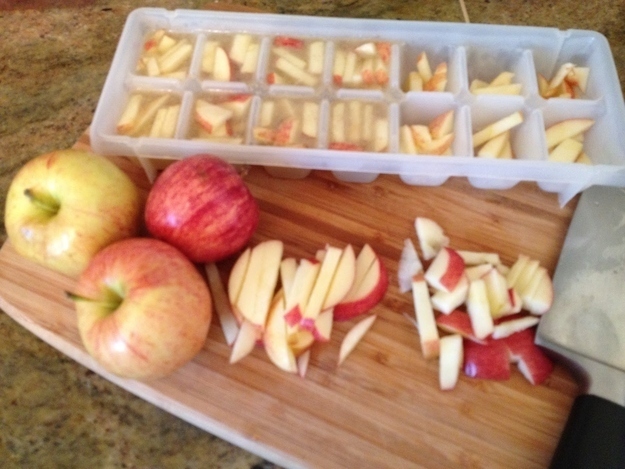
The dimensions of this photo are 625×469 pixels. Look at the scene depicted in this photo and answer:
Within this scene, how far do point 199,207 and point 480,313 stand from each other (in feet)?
1.60

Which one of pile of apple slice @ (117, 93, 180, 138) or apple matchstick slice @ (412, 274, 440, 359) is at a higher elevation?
pile of apple slice @ (117, 93, 180, 138)

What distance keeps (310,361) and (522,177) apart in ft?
1.70

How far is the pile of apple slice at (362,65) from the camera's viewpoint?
1125mm

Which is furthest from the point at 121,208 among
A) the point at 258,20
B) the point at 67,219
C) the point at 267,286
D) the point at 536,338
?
the point at 536,338

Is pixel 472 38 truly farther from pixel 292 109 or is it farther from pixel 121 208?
pixel 121 208

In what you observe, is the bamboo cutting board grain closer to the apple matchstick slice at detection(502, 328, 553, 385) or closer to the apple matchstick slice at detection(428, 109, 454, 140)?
the apple matchstick slice at detection(502, 328, 553, 385)

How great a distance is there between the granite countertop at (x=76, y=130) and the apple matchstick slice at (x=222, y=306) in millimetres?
174

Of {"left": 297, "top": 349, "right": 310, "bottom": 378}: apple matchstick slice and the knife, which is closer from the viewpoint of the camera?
the knife

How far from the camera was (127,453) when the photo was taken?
2.84 feet

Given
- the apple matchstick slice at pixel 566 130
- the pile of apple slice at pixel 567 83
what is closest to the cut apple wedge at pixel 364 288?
the apple matchstick slice at pixel 566 130

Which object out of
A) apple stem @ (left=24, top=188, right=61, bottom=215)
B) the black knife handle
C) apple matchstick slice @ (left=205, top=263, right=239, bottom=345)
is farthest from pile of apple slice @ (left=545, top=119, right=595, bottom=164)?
apple stem @ (left=24, top=188, right=61, bottom=215)

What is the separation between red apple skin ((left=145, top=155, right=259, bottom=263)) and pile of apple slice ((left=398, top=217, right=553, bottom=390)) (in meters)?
0.32

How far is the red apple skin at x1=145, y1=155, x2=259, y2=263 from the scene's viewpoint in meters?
0.84

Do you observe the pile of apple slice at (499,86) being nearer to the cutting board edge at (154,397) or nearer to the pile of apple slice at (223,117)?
the pile of apple slice at (223,117)
